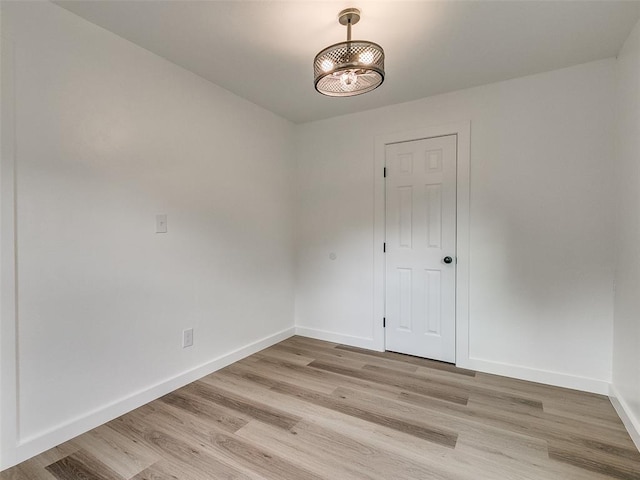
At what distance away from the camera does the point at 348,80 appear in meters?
1.86

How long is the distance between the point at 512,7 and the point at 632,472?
2.50m

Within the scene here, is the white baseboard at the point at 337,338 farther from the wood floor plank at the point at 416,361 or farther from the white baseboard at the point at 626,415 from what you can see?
the white baseboard at the point at 626,415

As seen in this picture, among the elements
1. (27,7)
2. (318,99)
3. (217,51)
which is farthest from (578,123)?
(27,7)

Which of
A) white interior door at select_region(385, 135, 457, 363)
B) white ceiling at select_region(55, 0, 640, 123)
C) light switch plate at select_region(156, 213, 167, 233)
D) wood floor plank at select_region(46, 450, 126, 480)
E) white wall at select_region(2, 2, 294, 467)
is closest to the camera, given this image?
wood floor plank at select_region(46, 450, 126, 480)

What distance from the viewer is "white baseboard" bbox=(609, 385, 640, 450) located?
5.87 feet

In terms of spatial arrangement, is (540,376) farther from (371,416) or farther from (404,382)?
(371,416)

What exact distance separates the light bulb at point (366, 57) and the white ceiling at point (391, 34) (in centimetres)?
33

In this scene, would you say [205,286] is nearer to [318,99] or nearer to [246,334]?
[246,334]

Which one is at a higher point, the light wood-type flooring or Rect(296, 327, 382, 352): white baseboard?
Rect(296, 327, 382, 352): white baseboard

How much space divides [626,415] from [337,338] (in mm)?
2276

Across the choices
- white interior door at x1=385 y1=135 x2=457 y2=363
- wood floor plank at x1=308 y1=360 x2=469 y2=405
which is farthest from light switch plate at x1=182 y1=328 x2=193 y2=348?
white interior door at x1=385 y1=135 x2=457 y2=363

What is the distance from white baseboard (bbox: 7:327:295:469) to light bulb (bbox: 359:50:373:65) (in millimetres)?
2498

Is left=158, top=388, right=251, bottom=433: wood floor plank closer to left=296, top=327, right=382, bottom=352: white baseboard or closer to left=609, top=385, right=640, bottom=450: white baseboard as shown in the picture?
left=296, top=327, right=382, bottom=352: white baseboard

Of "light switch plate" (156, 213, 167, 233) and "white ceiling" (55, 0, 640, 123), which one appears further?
"light switch plate" (156, 213, 167, 233)
